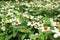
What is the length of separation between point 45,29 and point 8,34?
63cm

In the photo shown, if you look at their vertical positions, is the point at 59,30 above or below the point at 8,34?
above

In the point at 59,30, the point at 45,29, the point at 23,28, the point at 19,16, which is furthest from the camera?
the point at 19,16

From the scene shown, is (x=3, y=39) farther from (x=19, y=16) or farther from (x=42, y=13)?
(x=42, y=13)

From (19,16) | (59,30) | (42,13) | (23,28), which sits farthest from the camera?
(42,13)

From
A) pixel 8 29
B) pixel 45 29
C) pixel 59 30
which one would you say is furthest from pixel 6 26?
pixel 59 30

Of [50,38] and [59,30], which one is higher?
[59,30]

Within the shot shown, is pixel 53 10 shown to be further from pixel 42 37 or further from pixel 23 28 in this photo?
pixel 42 37

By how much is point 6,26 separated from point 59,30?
0.90m

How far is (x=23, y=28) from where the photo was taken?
2.50 m

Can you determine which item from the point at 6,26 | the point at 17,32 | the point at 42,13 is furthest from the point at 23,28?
the point at 42,13

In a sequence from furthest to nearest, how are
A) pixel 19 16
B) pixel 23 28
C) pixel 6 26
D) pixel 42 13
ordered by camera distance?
1. pixel 42 13
2. pixel 19 16
3. pixel 6 26
4. pixel 23 28

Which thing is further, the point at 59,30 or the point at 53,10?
the point at 53,10

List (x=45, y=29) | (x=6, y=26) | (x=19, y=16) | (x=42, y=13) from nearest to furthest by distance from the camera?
(x=45, y=29)
(x=6, y=26)
(x=19, y=16)
(x=42, y=13)

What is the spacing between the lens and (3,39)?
255cm
